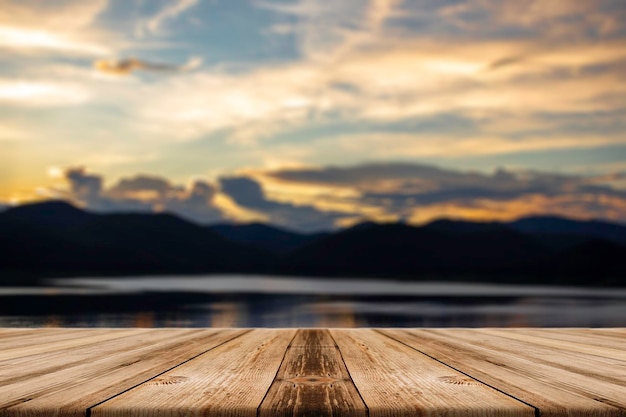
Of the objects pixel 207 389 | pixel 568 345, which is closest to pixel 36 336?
pixel 207 389

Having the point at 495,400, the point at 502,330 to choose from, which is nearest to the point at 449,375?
the point at 495,400

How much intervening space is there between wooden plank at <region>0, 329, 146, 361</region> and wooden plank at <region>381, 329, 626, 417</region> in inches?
117

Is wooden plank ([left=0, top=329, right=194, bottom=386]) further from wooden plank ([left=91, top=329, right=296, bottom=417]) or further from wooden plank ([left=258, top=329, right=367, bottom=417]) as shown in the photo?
wooden plank ([left=258, top=329, right=367, bottom=417])

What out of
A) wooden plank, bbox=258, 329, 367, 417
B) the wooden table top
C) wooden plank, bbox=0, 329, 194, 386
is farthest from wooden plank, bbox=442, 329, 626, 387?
wooden plank, bbox=0, 329, 194, 386

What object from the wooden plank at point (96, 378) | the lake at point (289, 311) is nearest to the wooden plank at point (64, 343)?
the wooden plank at point (96, 378)

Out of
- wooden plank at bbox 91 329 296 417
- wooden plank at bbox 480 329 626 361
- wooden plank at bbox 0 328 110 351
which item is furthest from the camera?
wooden plank at bbox 0 328 110 351

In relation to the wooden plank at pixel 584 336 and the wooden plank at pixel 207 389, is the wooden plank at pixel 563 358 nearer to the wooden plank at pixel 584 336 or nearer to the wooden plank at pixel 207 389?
the wooden plank at pixel 584 336

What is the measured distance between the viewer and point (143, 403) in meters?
2.51

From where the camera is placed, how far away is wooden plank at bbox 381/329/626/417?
2469 millimetres

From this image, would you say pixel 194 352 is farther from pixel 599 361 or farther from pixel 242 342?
pixel 599 361

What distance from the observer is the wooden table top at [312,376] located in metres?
2.45

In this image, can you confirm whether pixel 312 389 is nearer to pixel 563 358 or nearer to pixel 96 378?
pixel 96 378

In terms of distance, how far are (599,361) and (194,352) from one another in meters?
2.92

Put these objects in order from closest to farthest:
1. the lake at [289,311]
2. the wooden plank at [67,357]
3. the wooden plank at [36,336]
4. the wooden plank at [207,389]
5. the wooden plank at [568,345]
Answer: the wooden plank at [207,389]
the wooden plank at [67,357]
the wooden plank at [568,345]
the wooden plank at [36,336]
the lake at [289,311]
